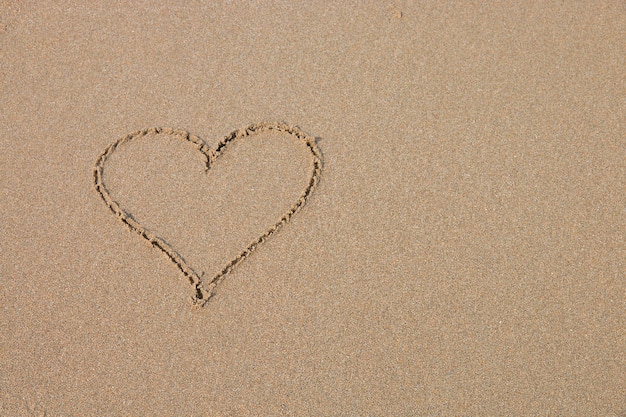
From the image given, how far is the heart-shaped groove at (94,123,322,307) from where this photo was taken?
2262mm

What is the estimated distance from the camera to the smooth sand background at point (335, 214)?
2.13m

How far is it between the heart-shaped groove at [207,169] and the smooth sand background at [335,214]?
1.4 inches

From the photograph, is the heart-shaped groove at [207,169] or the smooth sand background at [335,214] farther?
the heart-shaped groove at [207,169]

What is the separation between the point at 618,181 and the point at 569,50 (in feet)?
2.13

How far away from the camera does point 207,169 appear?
7.99ft

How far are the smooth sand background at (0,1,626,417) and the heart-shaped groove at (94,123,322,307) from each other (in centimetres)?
3

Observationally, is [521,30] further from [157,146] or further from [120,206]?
[120,206]

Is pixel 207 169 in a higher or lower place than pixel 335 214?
lower

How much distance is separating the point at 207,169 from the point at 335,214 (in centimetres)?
54

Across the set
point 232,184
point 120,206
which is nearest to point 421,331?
point 232,184

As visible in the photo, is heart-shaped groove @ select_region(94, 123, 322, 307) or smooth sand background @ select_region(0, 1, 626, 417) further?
heart-shaped groove @ select_region(94, 123, 322, 307)

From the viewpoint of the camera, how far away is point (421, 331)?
2189 mm

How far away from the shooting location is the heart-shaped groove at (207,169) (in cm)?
226

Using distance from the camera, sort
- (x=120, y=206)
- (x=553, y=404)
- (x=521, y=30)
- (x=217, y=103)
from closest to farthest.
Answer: (x=553, y=404) → (x=120, y=206) → (x=217, y=103) → (x=521, y=30)
